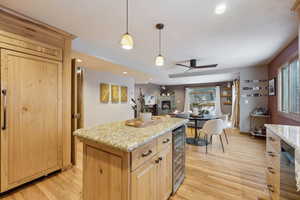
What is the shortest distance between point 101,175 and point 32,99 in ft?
5.30

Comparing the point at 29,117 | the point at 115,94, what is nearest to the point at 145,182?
the point at 29,117

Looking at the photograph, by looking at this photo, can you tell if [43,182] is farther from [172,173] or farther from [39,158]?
[172,173]

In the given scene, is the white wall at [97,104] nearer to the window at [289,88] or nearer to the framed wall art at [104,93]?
the framed wall art at [104,93]

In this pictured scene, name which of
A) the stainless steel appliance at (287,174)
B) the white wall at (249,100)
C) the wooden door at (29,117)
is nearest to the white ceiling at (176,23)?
the wooden door at (29,117)

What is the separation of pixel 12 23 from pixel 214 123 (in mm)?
4054

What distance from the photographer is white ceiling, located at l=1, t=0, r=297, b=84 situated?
5.41 feet

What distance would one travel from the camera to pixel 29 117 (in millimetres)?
1878

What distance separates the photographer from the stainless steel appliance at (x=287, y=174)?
3.33ft

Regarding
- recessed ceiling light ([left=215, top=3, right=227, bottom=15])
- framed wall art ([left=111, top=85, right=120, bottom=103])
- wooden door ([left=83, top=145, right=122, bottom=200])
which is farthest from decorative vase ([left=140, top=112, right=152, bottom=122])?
framed wall art ([left=111, top=85, right=120, bottom=103])

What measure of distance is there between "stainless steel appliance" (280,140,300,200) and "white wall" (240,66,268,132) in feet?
13.6

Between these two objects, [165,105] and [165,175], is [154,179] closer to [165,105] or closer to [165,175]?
[165,175]

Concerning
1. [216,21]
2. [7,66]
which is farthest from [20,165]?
[216,21]

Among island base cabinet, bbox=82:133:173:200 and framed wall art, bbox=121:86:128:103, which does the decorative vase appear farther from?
framed wall art, bbox=121:86:128:103

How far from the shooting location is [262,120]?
14.9 feet
